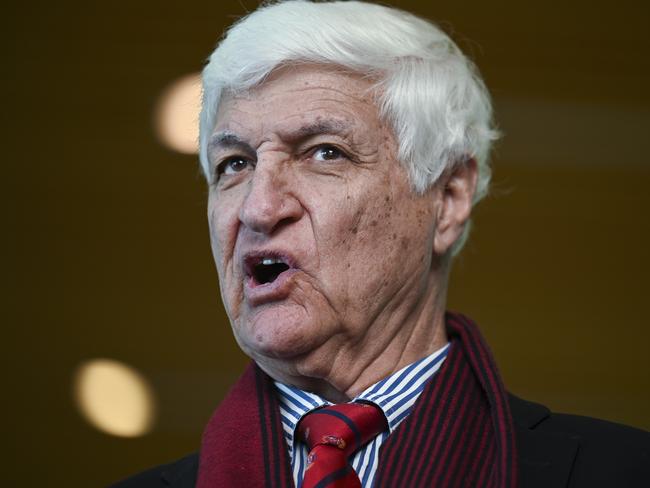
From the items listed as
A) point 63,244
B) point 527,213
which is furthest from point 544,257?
point 63,244

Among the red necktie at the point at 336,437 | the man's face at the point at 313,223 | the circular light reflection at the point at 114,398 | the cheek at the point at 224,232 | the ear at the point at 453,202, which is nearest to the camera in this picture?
the red necktie at the point at 336,437

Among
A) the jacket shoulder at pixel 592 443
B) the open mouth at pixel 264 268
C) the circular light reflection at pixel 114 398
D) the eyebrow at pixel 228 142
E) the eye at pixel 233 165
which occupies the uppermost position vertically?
the eyebrow at pixel 228 142

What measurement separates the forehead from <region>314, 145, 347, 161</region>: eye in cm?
5

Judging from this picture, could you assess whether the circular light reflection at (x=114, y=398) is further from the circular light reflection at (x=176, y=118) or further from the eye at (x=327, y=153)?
the eye at (x=327, y=153)

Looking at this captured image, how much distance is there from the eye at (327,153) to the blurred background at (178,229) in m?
1.35

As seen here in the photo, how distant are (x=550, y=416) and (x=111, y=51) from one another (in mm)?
1995

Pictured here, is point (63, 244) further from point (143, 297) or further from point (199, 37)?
point (199, 37)

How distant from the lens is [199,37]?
341 centimetres

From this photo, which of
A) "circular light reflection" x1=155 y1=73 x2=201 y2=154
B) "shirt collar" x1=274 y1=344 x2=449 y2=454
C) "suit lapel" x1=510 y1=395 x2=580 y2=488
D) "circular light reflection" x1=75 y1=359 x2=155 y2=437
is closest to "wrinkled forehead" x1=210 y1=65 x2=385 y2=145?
"shirt collar" x1=274 y1=344 x2=449 y2=454

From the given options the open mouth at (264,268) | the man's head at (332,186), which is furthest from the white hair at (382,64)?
the open mouth at (264,268)

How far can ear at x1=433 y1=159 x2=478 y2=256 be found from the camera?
221cm

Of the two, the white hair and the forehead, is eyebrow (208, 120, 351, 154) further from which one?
the white hair

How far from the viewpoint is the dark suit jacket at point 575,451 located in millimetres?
1889

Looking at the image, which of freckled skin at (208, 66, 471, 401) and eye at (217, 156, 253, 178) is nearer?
freckled skin at (208, 66, 471, 401)
